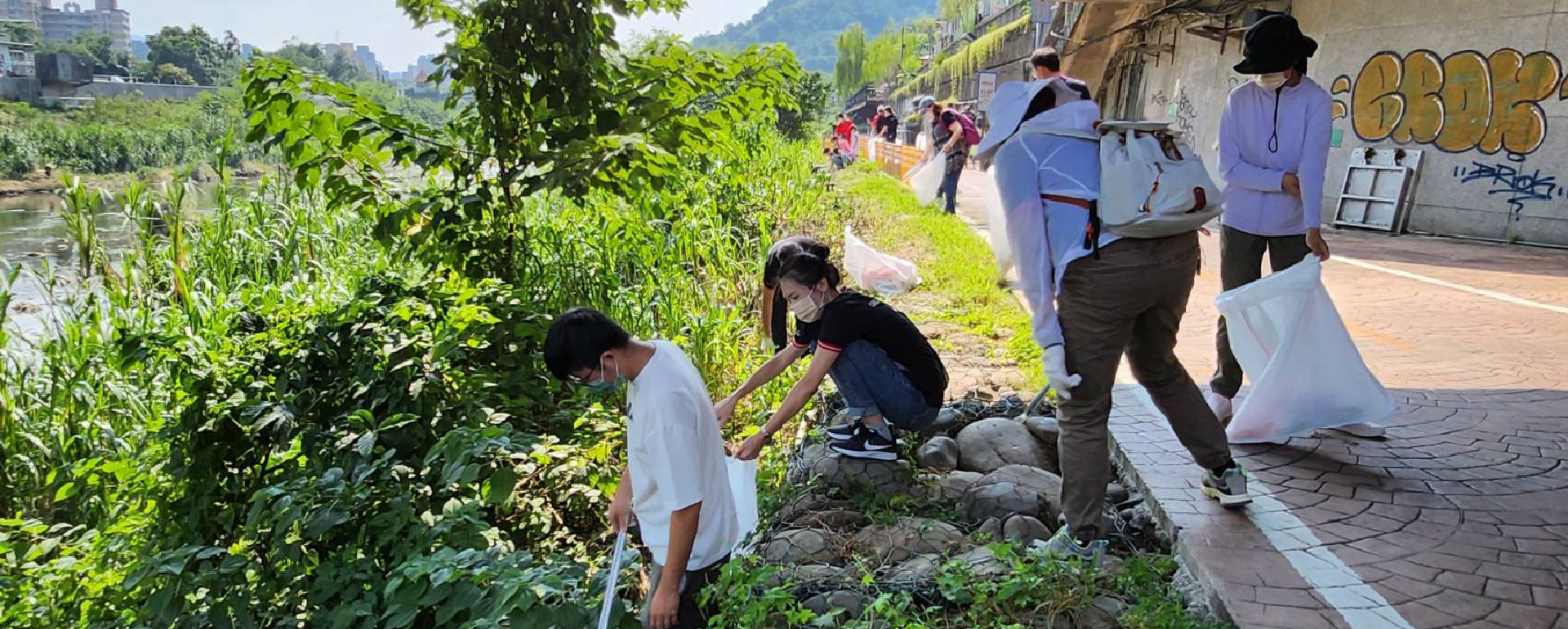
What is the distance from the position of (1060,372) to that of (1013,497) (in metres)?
0.80

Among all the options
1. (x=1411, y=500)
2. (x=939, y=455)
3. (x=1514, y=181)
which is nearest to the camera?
(x=1411, y=500)

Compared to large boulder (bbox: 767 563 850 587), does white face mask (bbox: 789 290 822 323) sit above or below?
above

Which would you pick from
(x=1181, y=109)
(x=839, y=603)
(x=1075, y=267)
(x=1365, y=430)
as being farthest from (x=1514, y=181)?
(x=839, y=603)

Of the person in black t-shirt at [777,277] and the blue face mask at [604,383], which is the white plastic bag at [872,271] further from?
the blue face mask at [604,383]

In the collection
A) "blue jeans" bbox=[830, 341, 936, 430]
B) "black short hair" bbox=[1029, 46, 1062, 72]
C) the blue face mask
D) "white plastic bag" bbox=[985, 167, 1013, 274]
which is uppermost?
"black short hair" bbox=[1029, 46, 1062, 72]

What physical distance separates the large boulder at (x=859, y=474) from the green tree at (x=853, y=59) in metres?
96.4

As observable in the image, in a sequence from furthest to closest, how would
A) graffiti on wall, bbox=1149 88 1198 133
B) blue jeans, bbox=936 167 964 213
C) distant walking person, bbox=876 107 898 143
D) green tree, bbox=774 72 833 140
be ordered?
green tree, bbox=774 72 833 140 < distant walking person, bbox=876 107 898 143 < graffiti on wall, bbox=1149 88 1198 133 < blue jeans, bbox=936 167 964 213

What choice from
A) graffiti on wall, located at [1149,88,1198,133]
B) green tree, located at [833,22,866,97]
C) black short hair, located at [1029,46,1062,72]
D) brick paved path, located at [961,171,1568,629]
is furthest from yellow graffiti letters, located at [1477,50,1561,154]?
green tree, located at [833,22,866,97]

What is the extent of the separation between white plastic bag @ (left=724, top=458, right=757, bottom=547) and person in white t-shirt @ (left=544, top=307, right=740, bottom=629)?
1.28 ft

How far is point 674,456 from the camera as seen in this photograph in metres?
2.35

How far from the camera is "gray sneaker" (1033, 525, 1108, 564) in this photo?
2.76m

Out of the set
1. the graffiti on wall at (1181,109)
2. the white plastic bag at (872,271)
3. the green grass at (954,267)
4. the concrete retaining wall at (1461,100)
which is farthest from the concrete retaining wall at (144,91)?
the concrete retaining wall at (1461,100)

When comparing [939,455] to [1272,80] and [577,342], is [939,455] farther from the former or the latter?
[577,342]

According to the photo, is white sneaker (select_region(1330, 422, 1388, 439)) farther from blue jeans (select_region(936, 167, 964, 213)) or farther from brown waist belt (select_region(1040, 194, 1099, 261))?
blue jeans (select_region(936, 167, 964, 213))
